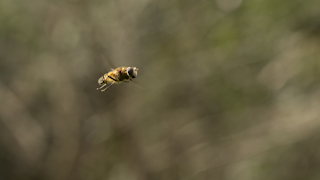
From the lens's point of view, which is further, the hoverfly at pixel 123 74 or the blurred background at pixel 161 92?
the blurred background at pixel 161 92

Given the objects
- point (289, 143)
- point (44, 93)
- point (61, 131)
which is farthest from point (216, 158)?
point (44, 93)

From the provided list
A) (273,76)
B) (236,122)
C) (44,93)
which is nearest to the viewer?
(273,76)

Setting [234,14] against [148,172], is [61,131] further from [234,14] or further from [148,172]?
[234,14]

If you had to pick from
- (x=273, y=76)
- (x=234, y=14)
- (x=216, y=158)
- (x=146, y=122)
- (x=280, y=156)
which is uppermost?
(x=234, y=14)

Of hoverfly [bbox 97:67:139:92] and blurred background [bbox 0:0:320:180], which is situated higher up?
blurred background [bbox 0:0:320:180]

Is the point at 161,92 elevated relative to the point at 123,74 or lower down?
elevated

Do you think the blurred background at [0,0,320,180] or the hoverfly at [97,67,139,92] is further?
the blurred background at [0,0,320,180]

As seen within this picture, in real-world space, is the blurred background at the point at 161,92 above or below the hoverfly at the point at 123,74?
above

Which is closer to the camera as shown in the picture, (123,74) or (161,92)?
(123,74)
